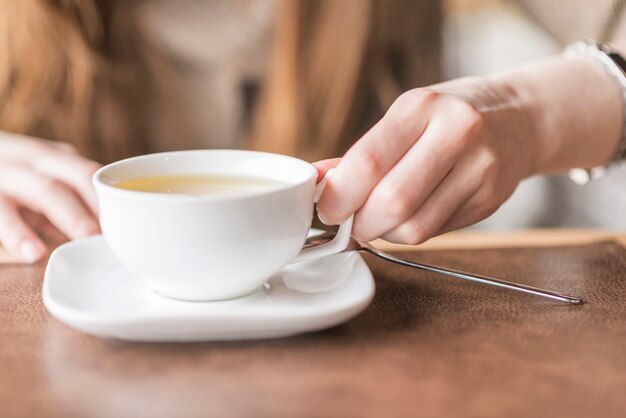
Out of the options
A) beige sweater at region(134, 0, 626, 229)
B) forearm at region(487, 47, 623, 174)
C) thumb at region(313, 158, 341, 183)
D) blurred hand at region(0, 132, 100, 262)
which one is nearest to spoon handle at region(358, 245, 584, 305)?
thumb at region(313, 158, 341, 183)

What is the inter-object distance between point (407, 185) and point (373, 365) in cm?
17

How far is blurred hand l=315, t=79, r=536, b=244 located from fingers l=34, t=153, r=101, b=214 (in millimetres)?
326

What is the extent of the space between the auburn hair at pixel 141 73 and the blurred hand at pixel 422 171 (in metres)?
0.69

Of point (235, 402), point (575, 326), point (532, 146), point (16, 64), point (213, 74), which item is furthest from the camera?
point (213, 74)

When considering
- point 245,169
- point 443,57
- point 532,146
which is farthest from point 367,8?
point 245,169

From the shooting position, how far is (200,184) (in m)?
0.61

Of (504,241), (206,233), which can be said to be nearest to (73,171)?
(206,233)

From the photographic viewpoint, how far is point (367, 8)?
1.36 meters

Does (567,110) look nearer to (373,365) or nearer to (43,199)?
(373,365)

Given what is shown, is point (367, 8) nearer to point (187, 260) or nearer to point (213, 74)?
point (213, 74)

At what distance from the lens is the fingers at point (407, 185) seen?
1.95 ft

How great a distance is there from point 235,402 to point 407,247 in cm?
41

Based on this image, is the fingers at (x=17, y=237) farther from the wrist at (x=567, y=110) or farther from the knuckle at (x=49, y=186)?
the wrist at (x=567, y=110)

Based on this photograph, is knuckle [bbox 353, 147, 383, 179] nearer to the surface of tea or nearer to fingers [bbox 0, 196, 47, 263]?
the surface of tea
